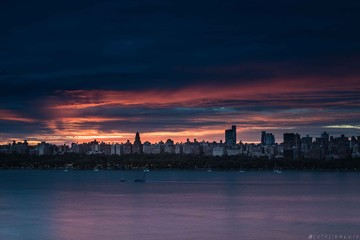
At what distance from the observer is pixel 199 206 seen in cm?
6531

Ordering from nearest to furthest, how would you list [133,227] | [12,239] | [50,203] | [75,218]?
[12,239], [133,227], [75,218], [50,203]

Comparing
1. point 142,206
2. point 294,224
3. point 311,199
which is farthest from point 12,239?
point 311,199

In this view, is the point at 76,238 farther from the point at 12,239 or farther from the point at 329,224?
the point at 329,224

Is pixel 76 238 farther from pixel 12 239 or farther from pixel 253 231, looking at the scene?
pixel 253 231

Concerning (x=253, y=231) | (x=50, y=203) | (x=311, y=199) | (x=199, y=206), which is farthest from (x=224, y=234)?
(x=311, y=199)

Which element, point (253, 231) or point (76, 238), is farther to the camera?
point (253, 231)

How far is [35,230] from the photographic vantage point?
45375 mm

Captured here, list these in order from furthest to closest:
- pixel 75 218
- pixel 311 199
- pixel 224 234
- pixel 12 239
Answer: pixel 311 199
pixel 75 218
pixel 224 234
pixel 12 239

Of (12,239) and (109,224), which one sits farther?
(109,224)

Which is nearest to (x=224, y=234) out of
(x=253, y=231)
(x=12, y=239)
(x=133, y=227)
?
(x=253, y=231)

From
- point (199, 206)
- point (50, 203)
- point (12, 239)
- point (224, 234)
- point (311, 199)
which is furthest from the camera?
point (311, 199)

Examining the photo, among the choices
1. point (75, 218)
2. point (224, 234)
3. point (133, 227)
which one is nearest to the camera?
point (224, 234)

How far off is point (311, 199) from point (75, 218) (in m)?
33.4

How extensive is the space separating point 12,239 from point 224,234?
1316 centimetres
